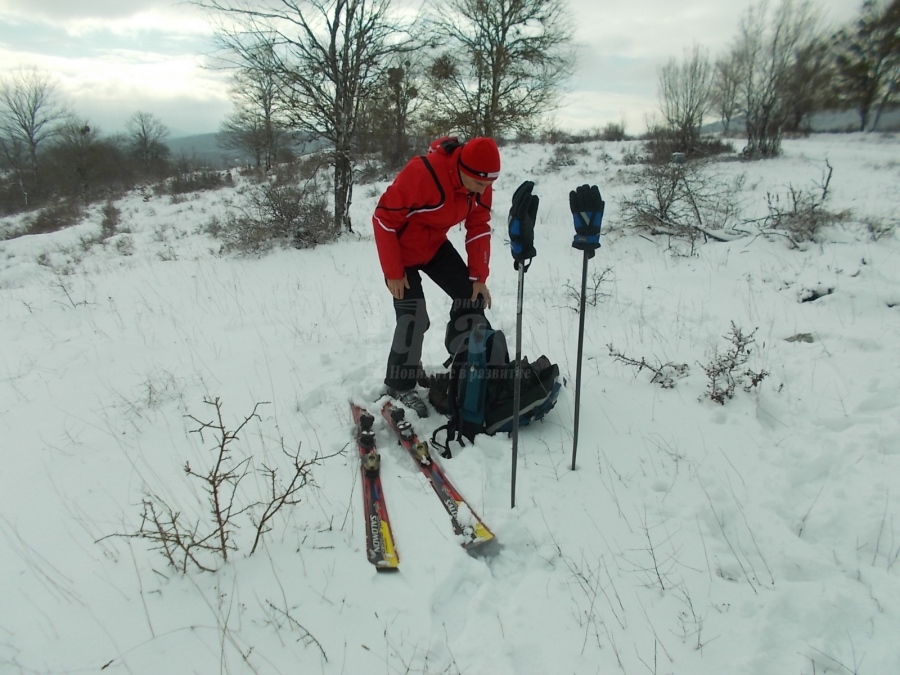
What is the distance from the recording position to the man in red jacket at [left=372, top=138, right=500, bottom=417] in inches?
106

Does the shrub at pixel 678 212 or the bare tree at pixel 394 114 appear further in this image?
the bare tree at pixel 394 114

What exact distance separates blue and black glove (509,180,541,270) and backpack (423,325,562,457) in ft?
2.79

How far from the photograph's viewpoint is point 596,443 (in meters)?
2.81

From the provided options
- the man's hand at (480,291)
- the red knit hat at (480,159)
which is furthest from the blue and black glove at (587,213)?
the man's hand at (480,291)

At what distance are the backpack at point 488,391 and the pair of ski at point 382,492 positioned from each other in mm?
186

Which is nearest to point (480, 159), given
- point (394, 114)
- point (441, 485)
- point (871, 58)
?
point (441, 485)

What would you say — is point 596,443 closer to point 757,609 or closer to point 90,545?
point 757,609

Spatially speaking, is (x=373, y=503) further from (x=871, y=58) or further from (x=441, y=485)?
(x=871, y=58)

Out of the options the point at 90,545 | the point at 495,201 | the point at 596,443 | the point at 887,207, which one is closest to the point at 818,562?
the point at 596,443

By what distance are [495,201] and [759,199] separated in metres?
6.29

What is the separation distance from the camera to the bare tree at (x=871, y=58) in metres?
16.2

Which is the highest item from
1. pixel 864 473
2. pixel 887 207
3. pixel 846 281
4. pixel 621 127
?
pixel 621 127

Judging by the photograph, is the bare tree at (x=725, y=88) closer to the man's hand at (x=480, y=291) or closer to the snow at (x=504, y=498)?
the snow at (x=504, y=498)

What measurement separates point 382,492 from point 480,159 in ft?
6.57
